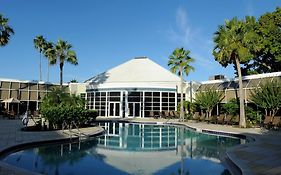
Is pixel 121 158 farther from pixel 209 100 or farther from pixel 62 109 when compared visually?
pixel 209 100

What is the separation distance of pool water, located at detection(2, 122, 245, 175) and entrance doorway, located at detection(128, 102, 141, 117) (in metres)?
20.4

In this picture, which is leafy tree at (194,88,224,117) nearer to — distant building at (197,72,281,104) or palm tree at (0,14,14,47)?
distant building at (197,72,281,104)

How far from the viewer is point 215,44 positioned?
21812 mm

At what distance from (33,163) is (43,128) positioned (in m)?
8.40

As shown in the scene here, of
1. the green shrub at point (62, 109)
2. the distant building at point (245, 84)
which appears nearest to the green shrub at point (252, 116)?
the distant building at point (245, 84)

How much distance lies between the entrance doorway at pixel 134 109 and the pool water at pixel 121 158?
2036cm

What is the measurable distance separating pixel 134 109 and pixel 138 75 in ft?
17.4

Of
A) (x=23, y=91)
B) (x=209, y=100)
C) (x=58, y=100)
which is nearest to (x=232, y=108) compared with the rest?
(x=209, y=100)

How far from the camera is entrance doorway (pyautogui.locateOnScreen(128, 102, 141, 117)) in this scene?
35.2 meters

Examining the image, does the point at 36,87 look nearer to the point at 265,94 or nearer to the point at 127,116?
the point at 127,116

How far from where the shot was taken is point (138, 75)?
38031 mm

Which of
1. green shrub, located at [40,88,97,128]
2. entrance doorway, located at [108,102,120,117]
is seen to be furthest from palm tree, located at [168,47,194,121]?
green shrub, located at [40,88,97,128]

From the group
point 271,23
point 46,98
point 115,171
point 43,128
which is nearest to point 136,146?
point 115,171

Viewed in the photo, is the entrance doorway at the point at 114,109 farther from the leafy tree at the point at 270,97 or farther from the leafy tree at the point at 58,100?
the leafy tree at the point at 270,97
